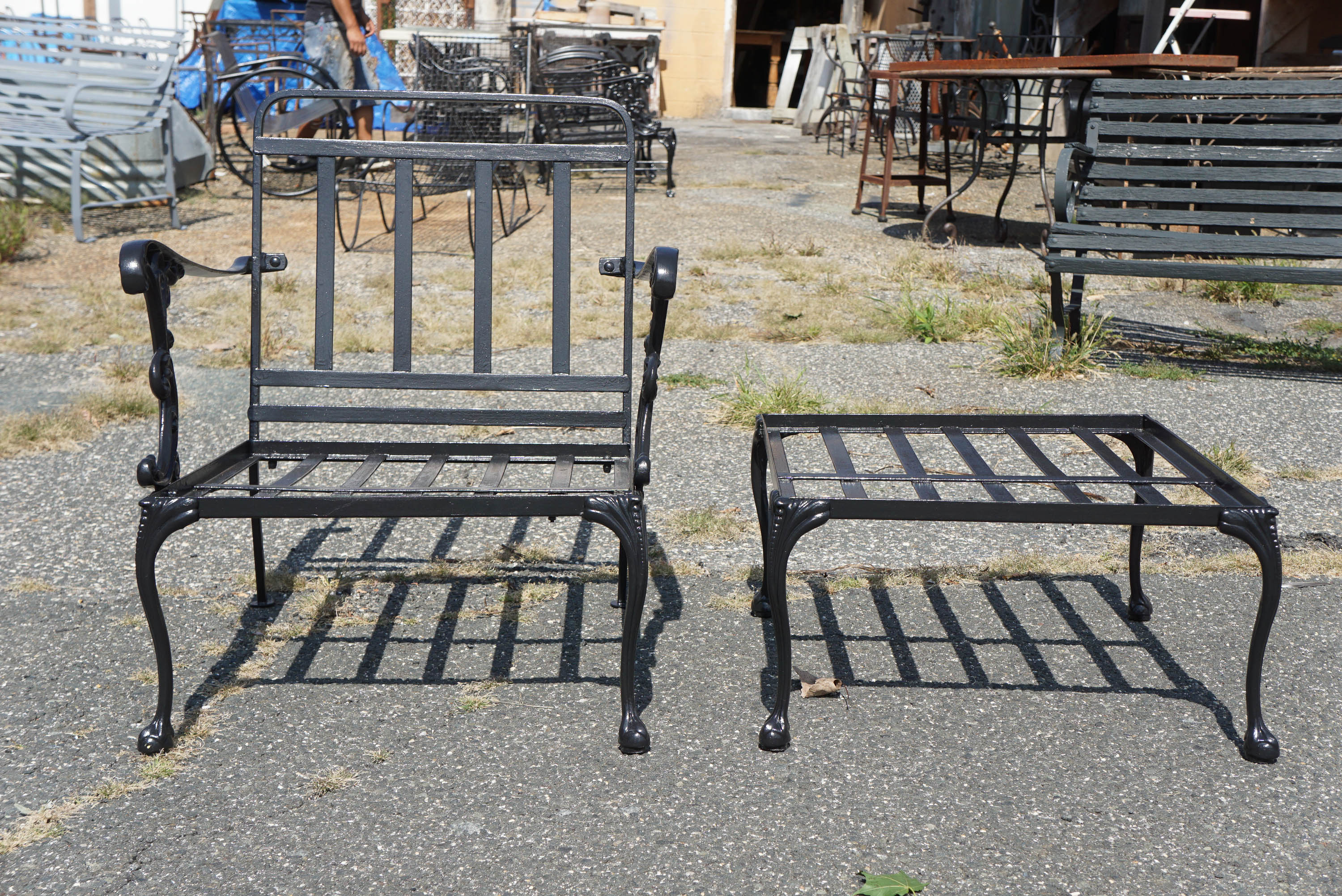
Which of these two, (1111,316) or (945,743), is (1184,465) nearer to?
(945,743)

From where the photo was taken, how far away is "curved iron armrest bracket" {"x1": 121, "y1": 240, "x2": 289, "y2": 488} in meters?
2.33

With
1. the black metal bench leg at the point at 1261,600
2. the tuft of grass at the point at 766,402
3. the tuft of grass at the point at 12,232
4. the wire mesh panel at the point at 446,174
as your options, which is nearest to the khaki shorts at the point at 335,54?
the wire mesh panel at the point at 446,174

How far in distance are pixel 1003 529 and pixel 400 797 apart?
2025 millimetres

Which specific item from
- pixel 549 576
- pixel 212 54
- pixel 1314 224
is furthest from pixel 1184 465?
pixel 212 54

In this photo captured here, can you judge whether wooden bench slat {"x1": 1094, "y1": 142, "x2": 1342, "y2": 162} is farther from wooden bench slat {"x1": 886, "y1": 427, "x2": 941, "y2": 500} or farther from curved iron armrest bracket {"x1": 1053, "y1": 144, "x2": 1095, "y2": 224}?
wooden bench slat {"x1": 886, "y1": 427, "x2": 941, "y2": 500}

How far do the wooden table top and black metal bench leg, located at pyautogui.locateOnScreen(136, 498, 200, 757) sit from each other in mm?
5166

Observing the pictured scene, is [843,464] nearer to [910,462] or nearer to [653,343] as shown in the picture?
[910,462]

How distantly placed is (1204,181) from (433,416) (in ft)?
12.4

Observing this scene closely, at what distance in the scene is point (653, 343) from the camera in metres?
2.56

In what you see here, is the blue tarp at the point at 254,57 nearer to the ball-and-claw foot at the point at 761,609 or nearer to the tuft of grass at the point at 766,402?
the tuft of grass at the point at 766,402

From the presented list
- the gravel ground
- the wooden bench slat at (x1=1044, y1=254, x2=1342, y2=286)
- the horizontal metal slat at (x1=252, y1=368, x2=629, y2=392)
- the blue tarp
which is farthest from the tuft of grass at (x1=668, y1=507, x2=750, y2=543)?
the blue tarp

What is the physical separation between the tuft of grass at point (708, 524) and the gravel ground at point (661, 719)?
1.5 inches

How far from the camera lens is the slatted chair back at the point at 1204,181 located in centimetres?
493

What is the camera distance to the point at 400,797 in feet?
7.19
